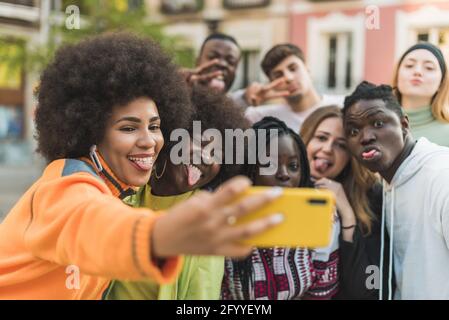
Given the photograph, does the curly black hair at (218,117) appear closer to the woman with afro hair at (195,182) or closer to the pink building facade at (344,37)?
the woman with afro hair at (195,182)

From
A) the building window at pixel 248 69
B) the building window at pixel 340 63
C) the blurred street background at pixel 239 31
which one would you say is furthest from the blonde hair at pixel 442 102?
the building window at pixel 340 63

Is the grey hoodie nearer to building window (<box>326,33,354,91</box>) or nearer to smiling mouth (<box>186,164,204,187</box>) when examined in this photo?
smiling mouth (<box>186,164,204,187</box>)

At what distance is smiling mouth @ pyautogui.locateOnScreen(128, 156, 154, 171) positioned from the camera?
5.08 ft

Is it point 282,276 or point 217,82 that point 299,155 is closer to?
point 282,276

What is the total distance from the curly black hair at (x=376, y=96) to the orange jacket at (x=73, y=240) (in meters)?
0.87

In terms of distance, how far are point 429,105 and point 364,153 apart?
398mm

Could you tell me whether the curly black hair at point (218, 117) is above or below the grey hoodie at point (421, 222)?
above

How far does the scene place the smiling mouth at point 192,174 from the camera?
6.34 ft

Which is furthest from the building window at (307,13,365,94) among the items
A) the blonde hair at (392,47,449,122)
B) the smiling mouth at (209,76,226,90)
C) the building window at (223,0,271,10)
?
the blonde hair at (392,47,449,122)

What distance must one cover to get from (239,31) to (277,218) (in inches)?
388

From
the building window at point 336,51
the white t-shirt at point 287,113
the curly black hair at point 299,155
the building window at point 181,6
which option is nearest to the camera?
the curly black hair at point 299,155

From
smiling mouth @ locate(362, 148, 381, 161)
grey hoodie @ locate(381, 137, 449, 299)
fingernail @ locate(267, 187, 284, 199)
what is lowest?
grey hoodie @ locate(381, 137, 449, 299)

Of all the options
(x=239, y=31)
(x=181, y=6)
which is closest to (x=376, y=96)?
(x=239, y=31)
